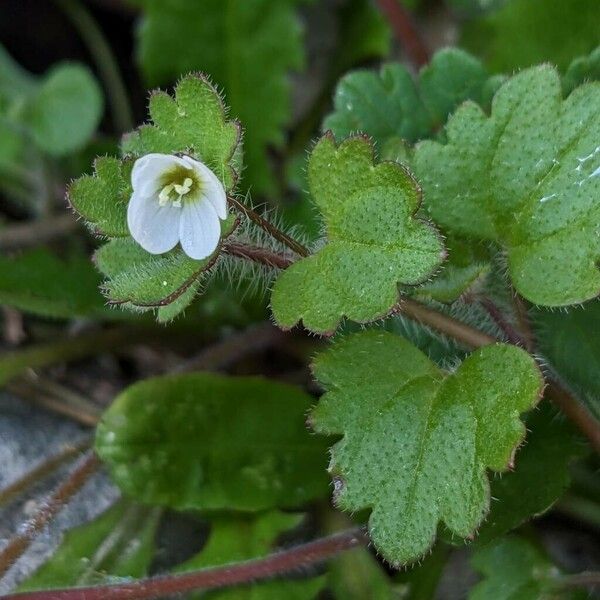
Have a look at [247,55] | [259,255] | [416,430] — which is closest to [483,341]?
[416,430]

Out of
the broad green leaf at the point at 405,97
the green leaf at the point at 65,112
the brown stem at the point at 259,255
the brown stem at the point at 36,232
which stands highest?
the green leaf at the point at 65,112

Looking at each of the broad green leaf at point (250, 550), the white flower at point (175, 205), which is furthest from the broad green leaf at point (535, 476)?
the white flower at point (175, 205)

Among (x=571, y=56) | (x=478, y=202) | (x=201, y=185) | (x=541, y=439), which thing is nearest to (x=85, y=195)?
(x=201, y=185)

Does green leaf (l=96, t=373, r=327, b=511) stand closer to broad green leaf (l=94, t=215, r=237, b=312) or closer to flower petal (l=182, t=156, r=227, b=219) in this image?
broad green leaf (l=94, t=215, r=237, b=312)

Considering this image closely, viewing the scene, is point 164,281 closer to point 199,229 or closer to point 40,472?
point 199,229

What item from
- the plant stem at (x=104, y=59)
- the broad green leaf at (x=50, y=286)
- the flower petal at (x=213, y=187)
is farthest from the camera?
the plant stem at (x=104, y=59)

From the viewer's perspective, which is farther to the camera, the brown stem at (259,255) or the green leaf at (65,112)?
the green leaf at (65,112)

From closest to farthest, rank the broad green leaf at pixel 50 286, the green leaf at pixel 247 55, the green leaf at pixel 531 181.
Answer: the green leaf at pixel 531 181 → the broad green leaf at pixel 50 286 → the green leaf at pixel 247 55

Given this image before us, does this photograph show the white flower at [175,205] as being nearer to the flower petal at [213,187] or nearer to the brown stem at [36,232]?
the flower petal at [213,187]
